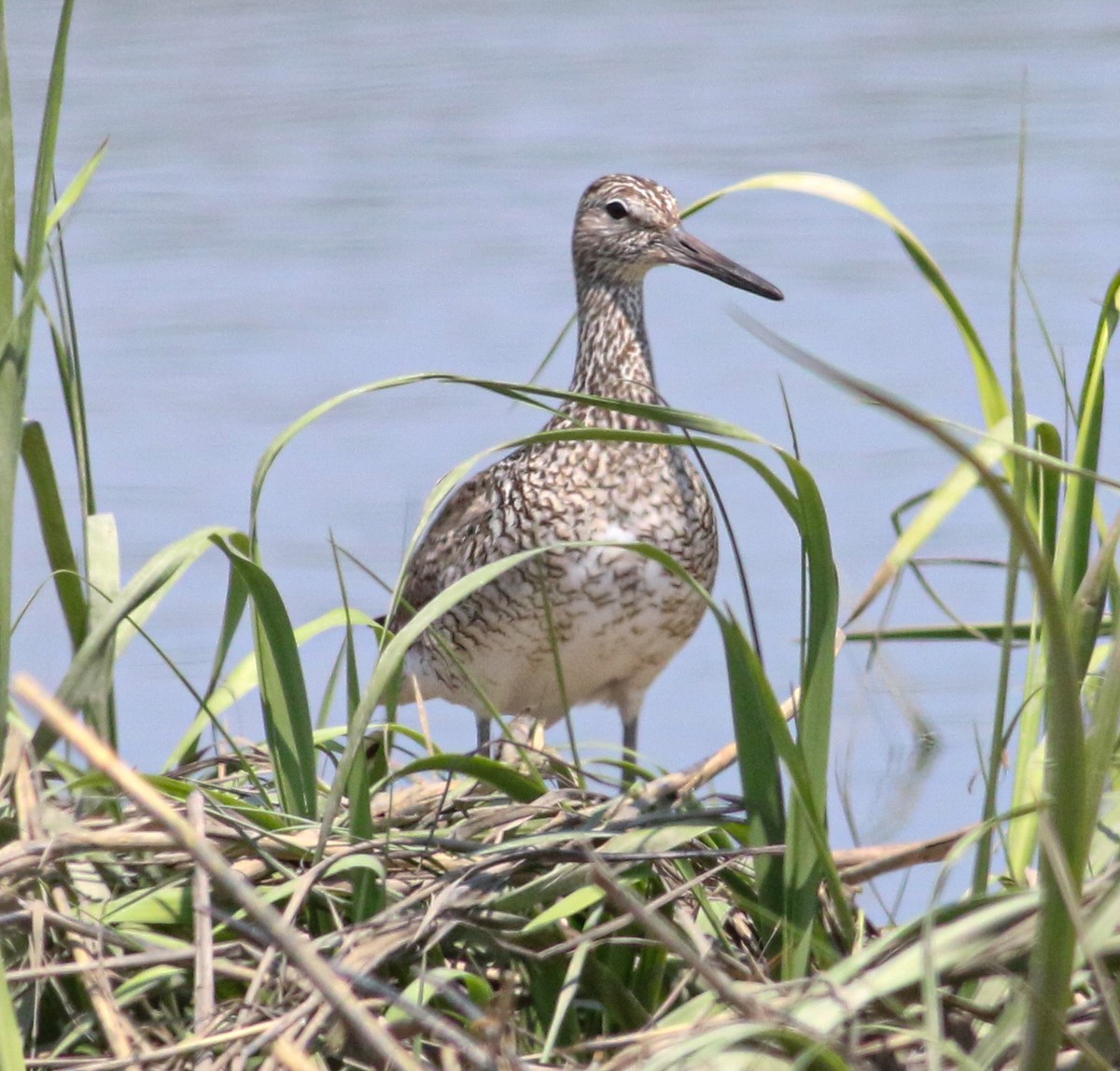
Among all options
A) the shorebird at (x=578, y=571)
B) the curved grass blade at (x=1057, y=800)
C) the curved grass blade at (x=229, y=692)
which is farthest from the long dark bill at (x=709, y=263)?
the curved grass blade at (x=1057, y=800)

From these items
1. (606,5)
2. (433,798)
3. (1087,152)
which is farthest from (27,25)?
(433,798)

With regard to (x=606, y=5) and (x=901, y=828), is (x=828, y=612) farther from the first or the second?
(x=606, y=5)

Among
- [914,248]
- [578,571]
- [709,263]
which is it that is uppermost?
[914,248]

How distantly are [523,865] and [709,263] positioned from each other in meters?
2.68

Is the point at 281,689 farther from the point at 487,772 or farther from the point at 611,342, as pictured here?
the point at 611,342

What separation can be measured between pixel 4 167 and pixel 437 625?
7.44 ft

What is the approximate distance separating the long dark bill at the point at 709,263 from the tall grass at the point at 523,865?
210 cm

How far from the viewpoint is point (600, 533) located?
4426 millimetres

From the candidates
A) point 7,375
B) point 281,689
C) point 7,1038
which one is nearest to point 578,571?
point 281,689

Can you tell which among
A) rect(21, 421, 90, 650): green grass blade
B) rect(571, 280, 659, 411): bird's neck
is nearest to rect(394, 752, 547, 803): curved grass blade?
rect(21, 421, 90, 650): green grass blade

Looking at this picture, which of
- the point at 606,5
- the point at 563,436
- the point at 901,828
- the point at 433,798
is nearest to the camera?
the point at 563,436

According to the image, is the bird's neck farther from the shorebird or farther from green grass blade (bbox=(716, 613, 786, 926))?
→ green grass blade (bbox=(716, 613, 786, 926))

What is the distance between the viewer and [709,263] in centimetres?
496

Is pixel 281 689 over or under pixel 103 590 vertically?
under
